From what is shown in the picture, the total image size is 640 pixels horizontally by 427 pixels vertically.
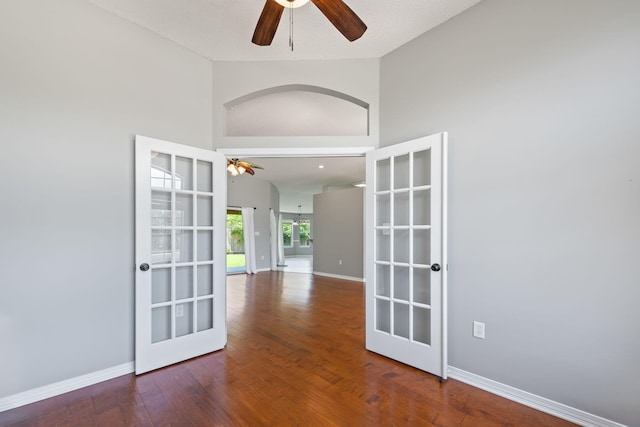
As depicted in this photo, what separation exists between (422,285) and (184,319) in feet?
7.61

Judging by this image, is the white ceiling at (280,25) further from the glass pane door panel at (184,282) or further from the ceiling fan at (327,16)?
the glass pane door panel at (184,282)

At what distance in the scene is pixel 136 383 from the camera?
2297 millimetres

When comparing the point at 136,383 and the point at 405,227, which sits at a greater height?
the point at 405,227

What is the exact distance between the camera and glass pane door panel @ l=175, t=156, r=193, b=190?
278cm

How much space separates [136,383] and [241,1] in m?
3.21

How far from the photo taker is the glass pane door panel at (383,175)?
Result: 2.83m

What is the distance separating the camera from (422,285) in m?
2.56

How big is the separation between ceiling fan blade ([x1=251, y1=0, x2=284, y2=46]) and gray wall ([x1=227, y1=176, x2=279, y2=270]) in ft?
21.6

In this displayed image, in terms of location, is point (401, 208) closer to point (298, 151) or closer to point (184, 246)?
point (298, 151)

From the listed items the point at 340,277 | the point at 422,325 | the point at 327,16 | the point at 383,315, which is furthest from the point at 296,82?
the point at 340,277

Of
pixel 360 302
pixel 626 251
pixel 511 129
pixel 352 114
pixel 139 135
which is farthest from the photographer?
pixel 360 302

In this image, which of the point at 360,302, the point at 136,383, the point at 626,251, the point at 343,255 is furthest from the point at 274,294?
the point at 626,251

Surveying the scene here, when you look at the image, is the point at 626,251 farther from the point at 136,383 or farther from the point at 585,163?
the point at 136,383

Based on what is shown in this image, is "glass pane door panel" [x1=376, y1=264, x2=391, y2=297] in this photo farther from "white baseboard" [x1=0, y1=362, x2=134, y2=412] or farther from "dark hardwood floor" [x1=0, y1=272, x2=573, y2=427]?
"white baseboard" [x1=0, y1=362, x2=134, y2=412]
